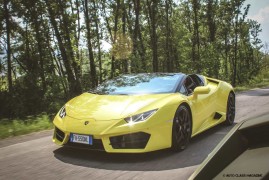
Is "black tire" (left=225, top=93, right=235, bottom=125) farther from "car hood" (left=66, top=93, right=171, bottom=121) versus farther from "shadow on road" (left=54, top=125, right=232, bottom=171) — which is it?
"car hood" (left=66, top=93, right=171, bottom=121)

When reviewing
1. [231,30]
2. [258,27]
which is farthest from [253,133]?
[258,27]

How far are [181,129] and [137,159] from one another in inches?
34.5

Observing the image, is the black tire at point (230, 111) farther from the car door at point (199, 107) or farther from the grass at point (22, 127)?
the grass at point (22, 127)

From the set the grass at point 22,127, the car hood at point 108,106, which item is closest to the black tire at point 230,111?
the car hood at point 108,106

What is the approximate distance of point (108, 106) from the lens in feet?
18.6

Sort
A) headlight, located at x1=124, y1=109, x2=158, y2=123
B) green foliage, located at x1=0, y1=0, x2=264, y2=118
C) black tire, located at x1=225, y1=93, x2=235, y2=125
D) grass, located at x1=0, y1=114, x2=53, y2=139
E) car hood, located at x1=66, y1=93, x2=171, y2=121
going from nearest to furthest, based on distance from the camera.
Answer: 1. headlight, located at x1=124, y1=109, x2=158, y2=123
2. car hood, located at x1=66, y1=93, x2=171, y2=121
3. black tire, located at x1=225, y1=93, x2=235, y2=125
4. grass, located at x1=0, y1=114, x2=53, y2=139
5. green foliage, located at x1=0, y1=0, x2=264, y2=118

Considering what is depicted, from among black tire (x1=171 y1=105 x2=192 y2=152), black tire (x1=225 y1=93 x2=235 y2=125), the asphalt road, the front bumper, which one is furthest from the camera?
black tire (x1=225 y1=93 x2=235 y2=125)

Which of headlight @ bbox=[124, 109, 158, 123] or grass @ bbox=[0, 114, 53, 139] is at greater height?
headlight @ bbox=[124, 109, 158, 123]

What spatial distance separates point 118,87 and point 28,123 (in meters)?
3.90

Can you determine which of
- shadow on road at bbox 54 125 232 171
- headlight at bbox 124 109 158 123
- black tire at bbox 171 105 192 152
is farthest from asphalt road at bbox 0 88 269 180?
headlight at bbox 124 109 158 123

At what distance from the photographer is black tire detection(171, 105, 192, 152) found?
5605mm

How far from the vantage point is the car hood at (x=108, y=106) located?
539cm

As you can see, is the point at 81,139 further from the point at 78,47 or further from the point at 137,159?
the point at 78,47

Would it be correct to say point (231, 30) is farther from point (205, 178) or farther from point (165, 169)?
point (205, 178)
